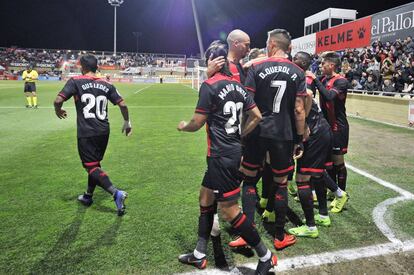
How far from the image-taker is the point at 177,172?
679cm

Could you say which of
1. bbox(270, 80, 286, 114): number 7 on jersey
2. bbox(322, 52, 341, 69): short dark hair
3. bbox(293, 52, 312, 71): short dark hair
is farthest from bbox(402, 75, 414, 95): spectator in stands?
bbox(270, 80, 286, 114): number 7 on jersey

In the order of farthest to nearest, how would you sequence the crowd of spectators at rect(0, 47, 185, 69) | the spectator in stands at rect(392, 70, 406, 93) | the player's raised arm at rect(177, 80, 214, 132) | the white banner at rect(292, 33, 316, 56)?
1. the crowd of spectators at rect(0, 47, 185, 69)
2. the white banner at rect(292, 33, 316, 56)
3. the spectator in stands at rect(392, 70, 406, 93)
4. the player's raised arm at rect(177, 80, 214, 132)

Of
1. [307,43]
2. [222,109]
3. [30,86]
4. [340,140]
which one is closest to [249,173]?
[222,109]

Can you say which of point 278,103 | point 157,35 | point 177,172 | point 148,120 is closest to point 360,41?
point 148,120

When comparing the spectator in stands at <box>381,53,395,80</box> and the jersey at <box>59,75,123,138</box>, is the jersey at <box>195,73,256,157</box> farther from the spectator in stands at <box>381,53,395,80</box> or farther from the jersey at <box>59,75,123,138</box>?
the spectator in stands at <box>381,53,395,80</box>

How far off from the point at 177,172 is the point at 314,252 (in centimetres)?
362

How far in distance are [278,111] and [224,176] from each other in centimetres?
102

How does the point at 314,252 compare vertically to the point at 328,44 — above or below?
below

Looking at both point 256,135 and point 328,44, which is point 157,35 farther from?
point 256,135

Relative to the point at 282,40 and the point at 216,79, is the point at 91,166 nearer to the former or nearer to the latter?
the point at 216,79

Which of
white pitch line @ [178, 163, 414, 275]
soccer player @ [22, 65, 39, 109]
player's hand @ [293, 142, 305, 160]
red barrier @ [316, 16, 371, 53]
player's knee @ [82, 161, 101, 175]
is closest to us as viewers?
white pitch line @ [178, 163, 414, 275]

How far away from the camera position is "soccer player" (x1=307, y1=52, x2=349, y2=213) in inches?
181

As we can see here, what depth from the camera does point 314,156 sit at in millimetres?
4258

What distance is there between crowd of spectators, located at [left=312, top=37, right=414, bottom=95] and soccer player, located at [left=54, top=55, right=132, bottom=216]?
12026 mm
